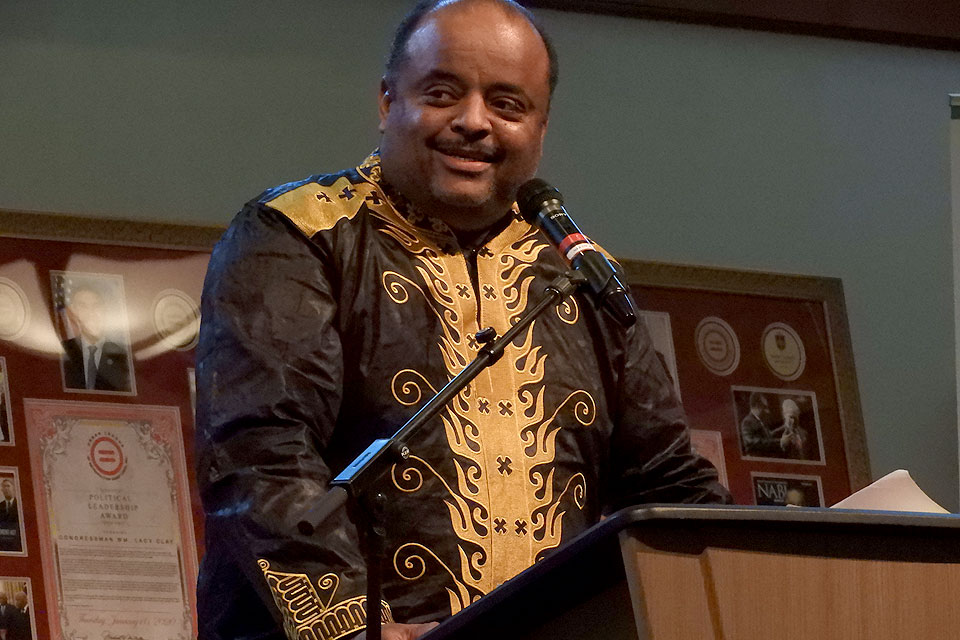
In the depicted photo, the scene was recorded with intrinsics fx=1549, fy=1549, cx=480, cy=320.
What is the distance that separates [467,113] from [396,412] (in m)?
0.46

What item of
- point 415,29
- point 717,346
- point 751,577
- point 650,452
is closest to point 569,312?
point 650,452

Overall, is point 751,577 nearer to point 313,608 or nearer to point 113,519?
point 313,608

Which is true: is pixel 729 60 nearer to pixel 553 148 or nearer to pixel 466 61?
pixel 553 148

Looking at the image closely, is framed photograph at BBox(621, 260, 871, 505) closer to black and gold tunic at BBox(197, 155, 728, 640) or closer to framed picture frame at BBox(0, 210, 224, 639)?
framed picture frame at BBox(0, 210, 224, 639)

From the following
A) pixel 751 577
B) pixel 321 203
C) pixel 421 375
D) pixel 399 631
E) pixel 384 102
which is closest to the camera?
pixel 751 577

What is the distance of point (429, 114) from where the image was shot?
2256mm

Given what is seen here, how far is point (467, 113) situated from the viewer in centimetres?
224

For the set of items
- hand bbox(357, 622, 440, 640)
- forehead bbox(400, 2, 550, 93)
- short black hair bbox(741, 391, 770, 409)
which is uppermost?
forehead bbox(400, 2, 550, 93)

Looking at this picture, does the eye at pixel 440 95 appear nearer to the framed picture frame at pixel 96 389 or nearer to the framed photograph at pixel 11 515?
the framed picture frame at pixel 96 389

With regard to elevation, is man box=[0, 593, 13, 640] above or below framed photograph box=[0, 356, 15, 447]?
below

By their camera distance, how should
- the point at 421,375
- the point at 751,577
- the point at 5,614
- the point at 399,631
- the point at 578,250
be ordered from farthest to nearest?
the point at 5,614 → the point at 421,375 → the point at 578,250 → the point at 399,631 → the point at 751,577

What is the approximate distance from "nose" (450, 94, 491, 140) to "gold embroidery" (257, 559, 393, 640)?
709mm

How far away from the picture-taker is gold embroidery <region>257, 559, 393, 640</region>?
1826mm

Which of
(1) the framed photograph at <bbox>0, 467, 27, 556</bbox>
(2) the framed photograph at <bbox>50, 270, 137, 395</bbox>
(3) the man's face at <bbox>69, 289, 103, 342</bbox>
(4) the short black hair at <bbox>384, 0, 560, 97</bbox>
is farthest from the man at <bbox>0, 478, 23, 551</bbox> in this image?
(4) the short black hair at <bbox>384, 0, 560, 97</bbox>
